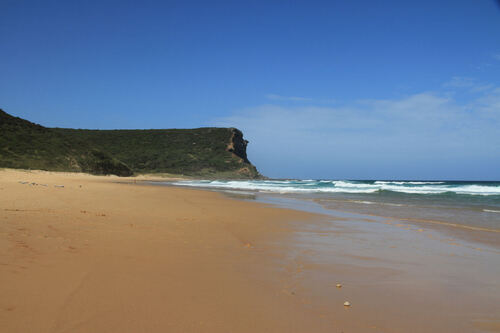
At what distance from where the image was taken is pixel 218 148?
86500mm

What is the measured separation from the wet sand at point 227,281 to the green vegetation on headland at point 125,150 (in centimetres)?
2729

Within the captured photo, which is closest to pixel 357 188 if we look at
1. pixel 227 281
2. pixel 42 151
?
pixel 42 151

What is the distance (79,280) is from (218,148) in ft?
276

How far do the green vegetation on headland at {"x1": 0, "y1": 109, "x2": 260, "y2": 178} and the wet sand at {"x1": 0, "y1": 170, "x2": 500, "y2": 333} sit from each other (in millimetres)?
27291

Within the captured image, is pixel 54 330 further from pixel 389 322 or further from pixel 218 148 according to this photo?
pixel 218 148

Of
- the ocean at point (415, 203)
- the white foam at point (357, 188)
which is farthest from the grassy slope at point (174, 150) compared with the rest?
the ocean at point (415, 203)

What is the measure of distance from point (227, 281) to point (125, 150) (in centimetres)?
7978

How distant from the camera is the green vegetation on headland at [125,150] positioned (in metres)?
30.5

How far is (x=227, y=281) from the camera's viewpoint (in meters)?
3.20

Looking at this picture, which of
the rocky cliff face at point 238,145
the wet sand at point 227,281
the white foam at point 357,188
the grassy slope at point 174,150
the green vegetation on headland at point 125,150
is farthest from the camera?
the rocky cliff face at point 238,145

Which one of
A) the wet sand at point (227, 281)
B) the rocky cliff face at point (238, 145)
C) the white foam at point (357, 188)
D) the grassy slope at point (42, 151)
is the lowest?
the wet sand at point (227, 281)

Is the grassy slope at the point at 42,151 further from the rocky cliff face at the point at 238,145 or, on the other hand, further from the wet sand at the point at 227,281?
the rocky cliff face at the point at 238,145

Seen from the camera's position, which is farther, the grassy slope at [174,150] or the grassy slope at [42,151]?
the grassy slope at [174,150]

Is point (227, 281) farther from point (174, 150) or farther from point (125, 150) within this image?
point (174, 150)
